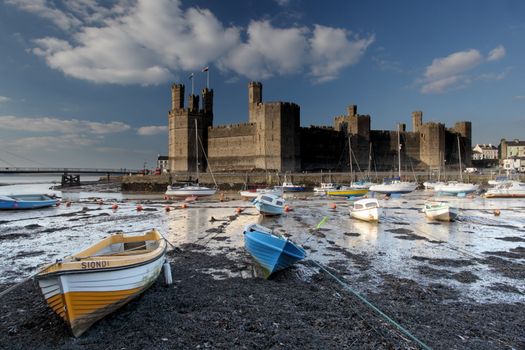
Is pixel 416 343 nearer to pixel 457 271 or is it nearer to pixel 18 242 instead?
pixel 457 271

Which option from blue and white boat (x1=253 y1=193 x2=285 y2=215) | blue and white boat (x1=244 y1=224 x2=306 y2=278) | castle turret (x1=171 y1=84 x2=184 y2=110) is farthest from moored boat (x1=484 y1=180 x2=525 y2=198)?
castle turret (x1=171 y1=84 x2=184 y2=110)

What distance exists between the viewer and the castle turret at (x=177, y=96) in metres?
51.6

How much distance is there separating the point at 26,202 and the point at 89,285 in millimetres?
21095

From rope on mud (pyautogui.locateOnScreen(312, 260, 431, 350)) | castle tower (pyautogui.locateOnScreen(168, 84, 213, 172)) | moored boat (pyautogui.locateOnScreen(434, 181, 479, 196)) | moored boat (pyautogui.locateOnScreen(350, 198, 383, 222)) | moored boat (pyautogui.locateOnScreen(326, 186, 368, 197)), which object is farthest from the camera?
castle tower (pyautogui.locateOnScreen(168, 84, 213, 172))

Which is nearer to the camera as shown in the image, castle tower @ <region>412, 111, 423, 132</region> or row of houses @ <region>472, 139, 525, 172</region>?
castle tower @ <region>412, 111, 423, 132</region>

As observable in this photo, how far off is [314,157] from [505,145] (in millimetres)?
68877

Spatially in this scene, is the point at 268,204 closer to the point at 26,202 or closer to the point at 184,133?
the point at 26,202

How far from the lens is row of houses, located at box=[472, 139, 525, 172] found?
69.0m

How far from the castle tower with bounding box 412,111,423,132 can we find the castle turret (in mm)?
39788

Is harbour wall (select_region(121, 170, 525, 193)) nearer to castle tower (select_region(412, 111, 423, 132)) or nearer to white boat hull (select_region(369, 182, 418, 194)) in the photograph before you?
white boat hull (select_region(369, 182, 418, 194))

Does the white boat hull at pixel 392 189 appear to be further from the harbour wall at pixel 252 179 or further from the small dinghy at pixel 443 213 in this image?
the small dinghy at pixel 443 213

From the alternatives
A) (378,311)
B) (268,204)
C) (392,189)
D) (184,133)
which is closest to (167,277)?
(378,311)

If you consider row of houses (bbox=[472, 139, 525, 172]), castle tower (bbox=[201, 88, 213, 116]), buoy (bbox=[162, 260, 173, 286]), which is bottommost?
buoy (bbox=[162, 260, 173, 286])

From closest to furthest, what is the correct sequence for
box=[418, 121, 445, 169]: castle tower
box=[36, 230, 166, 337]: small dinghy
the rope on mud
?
the rope on mud → box=[36, 230, 166, 337]: small dinghy → box=[418, 121, 445, 169]: castle tower
